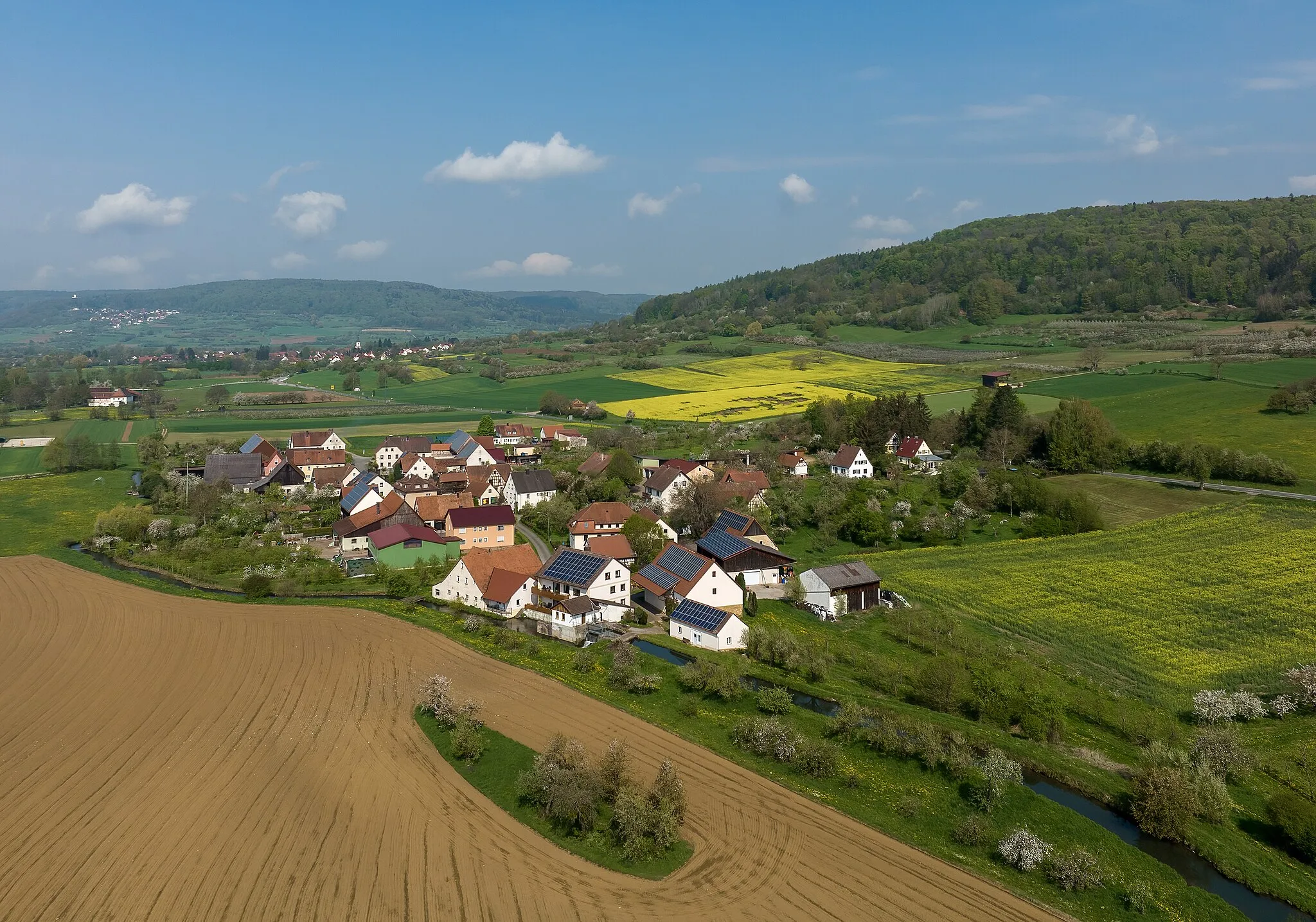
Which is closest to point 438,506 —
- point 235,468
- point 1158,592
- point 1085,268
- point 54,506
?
point 235,468

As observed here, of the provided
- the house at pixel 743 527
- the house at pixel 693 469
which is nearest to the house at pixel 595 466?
the house at pixel 693 469

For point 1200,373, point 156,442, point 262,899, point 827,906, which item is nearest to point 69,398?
point 156,442

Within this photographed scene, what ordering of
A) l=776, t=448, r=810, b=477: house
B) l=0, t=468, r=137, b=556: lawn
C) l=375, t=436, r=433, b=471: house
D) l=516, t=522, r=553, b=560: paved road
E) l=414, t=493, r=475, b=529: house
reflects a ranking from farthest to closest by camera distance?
l=375, t=436, r=433, b=471: house
l=776, t=448, r=810, b=477: house
l=414, t=493, r=475, b=529: house
l=0, t=468, r=137, b=556: lawn
l=516, t=522, r=553, b=560: paved road

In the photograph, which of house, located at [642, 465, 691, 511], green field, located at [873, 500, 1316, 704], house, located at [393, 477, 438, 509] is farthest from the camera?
house, located at [393, 477, 438, 509]

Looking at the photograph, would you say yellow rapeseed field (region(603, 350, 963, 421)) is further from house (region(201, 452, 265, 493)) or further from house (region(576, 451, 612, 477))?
house (region(201, 452, 265, 493))

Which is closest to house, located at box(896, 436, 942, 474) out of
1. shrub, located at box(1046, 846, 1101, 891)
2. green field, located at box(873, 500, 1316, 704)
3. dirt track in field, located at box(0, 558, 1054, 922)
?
green field, located at box(873, 500, 1316, 704)
